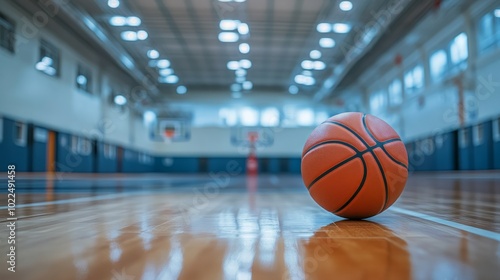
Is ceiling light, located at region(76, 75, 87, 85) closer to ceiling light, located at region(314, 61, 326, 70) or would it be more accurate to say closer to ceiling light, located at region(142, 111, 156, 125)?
ceiling light, located at region(142, 111, 156, 125)

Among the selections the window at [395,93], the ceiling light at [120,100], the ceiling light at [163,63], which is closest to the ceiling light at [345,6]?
the window at [395,93]

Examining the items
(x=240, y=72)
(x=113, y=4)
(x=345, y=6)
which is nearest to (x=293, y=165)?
(x=240, y=72)

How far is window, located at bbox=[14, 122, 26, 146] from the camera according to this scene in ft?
33.0

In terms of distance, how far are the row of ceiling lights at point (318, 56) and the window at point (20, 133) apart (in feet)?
26.5

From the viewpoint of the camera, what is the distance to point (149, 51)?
13.7 metres

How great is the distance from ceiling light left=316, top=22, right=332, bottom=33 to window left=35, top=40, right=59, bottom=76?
24.2 ft

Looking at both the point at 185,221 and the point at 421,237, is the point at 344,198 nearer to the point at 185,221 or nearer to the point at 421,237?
the point at 421,237

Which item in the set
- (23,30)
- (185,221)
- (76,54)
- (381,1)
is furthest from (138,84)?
(185,221)

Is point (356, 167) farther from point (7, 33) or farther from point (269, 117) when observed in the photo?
point (269, 117)

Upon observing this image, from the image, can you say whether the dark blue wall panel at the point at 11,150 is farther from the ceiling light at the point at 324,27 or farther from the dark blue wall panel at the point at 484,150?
the dark blue wall panel at the point at 484,150

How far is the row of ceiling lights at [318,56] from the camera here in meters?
11.4

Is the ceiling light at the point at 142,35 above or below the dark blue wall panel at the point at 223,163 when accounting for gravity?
above

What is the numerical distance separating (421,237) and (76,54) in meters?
13.7

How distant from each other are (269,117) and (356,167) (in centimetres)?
2048
